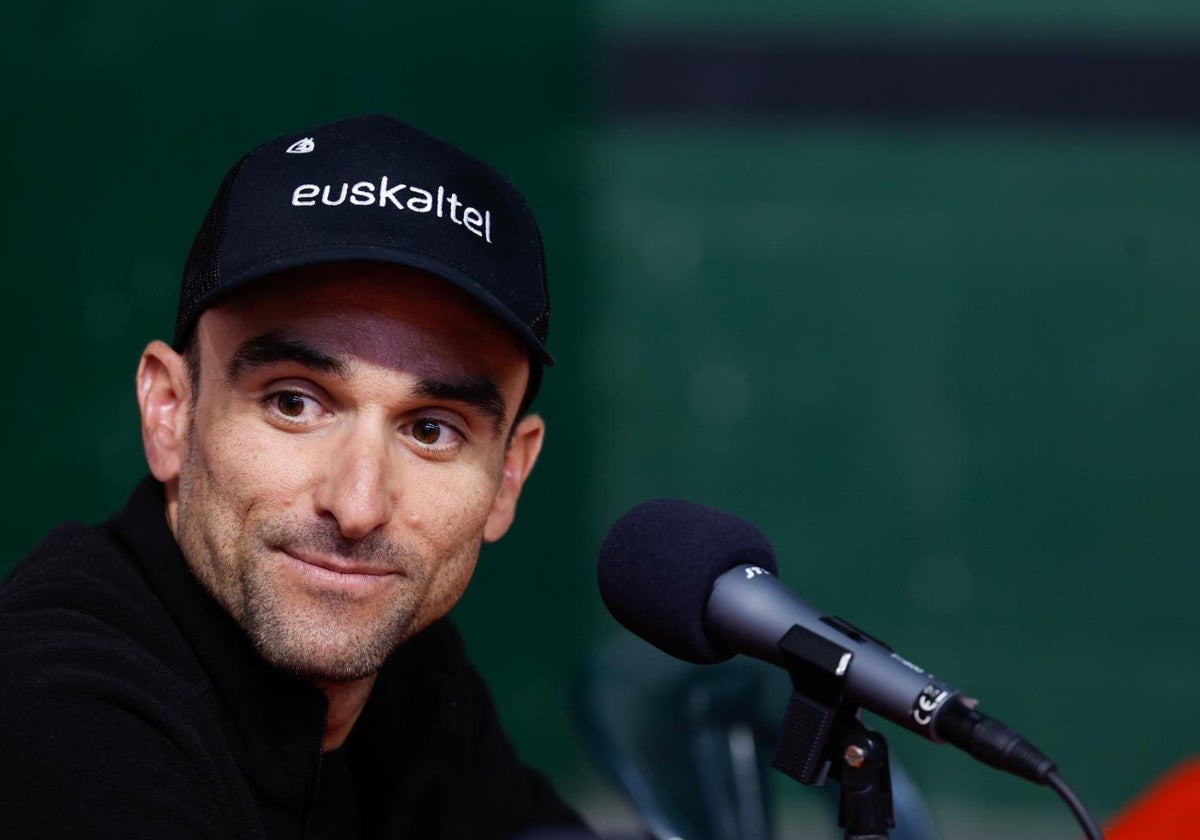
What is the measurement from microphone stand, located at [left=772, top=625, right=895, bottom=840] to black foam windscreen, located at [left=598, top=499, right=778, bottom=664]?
0.34ft

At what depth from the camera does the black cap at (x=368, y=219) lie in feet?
5.82

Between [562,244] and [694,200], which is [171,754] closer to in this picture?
[562,244]

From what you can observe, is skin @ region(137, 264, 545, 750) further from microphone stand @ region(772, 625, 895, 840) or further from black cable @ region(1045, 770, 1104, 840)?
black cable @ region(1045, 770, 1104, 840)

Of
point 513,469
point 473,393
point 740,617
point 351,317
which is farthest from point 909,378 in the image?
point 740,617

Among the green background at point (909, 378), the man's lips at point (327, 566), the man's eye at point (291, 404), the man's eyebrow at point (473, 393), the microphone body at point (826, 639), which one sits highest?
the green background at point (909, 378)

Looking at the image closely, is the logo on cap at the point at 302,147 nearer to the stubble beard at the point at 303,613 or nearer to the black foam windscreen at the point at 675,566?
the stubble beard at the point at 303,613

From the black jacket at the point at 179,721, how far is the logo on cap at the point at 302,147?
1.34 ft

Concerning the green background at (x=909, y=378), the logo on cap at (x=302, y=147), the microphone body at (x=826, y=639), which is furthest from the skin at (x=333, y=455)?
the green background at (x=909, y=378)

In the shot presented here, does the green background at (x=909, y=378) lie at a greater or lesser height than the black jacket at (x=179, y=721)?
greater

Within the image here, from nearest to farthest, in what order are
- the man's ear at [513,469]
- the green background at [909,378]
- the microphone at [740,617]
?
the microphone at [740,617] → the man's ear at [513,469] → the green background at [909,378]

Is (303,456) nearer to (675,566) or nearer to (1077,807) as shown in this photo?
(675,566)

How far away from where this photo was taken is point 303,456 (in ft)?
5.82

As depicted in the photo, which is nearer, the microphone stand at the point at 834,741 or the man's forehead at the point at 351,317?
the microphone stand at the point at 834,741

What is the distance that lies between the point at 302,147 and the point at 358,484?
38 cm
